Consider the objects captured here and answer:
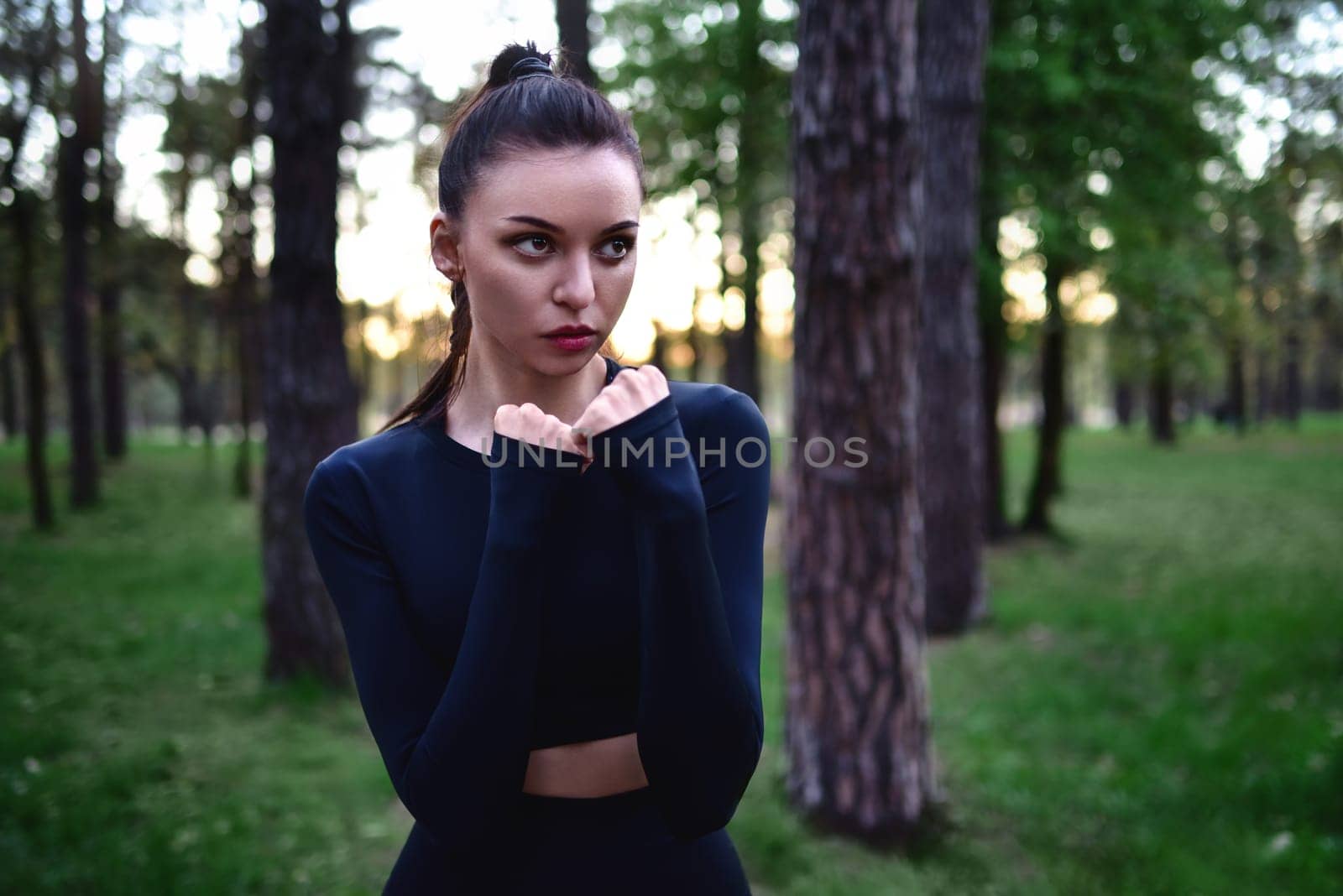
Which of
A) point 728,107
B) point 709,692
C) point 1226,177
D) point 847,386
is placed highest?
point 728,107

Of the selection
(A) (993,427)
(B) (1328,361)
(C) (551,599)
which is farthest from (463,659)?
(B) (1328,361)

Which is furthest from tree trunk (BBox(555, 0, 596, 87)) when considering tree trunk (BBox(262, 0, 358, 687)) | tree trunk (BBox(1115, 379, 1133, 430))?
tree trunk (BBox(1115, 379, 1133, 430))

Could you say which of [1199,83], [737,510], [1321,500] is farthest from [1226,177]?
[737,510]

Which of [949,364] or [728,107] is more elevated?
[728,107]

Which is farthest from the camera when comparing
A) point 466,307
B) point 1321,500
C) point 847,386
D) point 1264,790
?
point 1321,500

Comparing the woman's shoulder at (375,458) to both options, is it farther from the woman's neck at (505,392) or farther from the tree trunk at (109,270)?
the tree trunk at (109,270)

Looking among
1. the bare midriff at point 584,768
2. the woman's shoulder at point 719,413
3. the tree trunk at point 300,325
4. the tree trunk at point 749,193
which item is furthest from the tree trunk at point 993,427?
the bare midriff at point 584,768

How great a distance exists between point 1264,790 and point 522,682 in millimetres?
5670

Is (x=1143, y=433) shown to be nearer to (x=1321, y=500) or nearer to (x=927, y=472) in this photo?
(x=1321, y=500)

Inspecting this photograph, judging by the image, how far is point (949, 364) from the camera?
31.1ft

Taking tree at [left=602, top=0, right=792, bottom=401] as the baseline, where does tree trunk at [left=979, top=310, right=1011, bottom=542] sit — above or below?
below

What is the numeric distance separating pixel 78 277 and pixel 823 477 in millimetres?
16071

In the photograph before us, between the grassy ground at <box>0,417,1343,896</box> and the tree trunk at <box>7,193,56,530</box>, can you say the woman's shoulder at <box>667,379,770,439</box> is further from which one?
the tree trunk at <box>7,193,56,530</box>

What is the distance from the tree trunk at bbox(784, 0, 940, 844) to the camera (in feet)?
15.5
